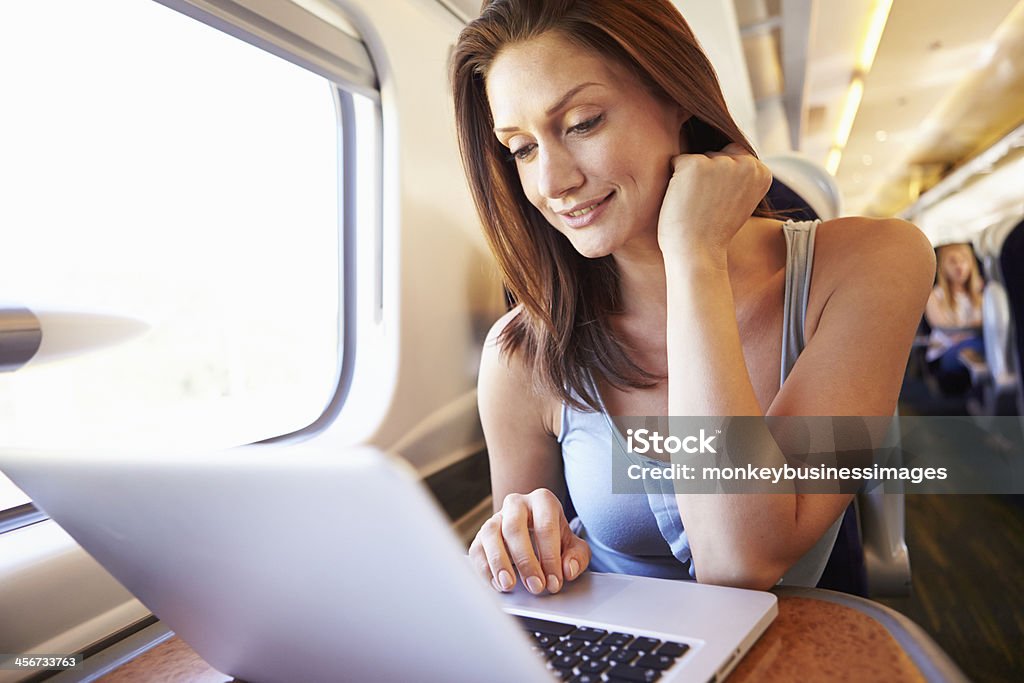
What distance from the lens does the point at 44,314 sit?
40 centimetres

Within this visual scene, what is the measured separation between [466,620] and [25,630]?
0.70m

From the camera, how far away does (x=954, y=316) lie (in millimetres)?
3867

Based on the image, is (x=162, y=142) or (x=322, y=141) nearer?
(x=162, y=142)

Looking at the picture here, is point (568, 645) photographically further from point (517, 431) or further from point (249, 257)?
point (249, 257)

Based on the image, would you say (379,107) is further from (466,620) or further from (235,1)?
(466,620)

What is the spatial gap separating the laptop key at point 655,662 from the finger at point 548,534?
0.58 feet

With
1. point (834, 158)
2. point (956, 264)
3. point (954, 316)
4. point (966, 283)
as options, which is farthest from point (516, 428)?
point (834, 158)

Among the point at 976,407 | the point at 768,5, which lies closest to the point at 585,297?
the point at 768,5

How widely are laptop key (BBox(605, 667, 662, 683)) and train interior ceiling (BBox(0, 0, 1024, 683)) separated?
0.33m

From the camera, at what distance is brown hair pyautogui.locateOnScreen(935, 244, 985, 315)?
3.19 metres

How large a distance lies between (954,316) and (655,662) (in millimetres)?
4049

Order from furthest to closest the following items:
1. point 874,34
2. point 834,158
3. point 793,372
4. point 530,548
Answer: point 834,158 → point 874,34 → point 793,372 → point 530,548

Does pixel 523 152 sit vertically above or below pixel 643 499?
above

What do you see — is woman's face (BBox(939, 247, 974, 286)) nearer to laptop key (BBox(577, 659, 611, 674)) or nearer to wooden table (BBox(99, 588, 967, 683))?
wooden table (BBox(99, 588, 967, 683))
